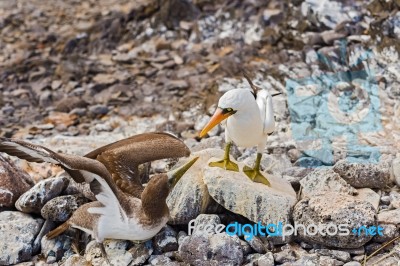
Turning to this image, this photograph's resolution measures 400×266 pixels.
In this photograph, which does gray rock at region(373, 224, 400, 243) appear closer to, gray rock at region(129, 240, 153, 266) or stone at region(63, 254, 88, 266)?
gray rock at region(129, 240, 153, 266)

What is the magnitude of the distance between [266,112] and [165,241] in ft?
3.99

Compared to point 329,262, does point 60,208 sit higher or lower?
higher

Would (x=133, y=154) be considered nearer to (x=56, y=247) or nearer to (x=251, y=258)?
(x=56, y=247)

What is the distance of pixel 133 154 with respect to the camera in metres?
4.88

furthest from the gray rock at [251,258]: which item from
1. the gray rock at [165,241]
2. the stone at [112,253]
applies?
the stone at [112,253]

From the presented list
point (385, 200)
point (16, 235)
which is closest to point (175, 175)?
point (16, 235)

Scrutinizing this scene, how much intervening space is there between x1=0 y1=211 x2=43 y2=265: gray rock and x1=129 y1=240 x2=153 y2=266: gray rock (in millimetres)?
825

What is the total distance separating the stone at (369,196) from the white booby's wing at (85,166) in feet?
5.72

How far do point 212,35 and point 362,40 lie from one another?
2.84m

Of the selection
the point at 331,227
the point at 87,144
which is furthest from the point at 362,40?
the point at 331,227

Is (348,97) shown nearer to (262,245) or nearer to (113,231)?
(262,245)

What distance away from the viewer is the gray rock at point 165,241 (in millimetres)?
4383

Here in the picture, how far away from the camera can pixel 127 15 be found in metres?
10.6

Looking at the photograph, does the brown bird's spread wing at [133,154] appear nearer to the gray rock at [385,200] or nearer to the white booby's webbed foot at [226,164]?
the white booby's webbed foot at [226,164]
